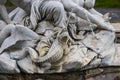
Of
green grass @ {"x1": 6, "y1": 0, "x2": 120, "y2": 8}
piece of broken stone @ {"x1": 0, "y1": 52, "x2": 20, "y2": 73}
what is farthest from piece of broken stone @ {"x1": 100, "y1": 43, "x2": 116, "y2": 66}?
green grass @ {"x1": 6, "y1": 0, "x2": 120, "y2": 8}

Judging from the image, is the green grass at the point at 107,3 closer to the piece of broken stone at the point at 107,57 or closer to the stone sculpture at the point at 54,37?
the stone sculpture at the point at 54,37

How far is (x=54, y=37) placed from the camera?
816 centimetres

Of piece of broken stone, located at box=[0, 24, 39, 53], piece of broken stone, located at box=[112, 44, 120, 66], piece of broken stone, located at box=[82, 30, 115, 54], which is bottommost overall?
piece of broken stone, located at box=[112, 44, 120, 66]

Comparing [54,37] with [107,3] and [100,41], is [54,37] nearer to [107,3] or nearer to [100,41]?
[100,41]

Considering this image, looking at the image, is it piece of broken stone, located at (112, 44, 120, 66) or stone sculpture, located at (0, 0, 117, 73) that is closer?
stone sculpture, located at (0, 0, 117, 73)

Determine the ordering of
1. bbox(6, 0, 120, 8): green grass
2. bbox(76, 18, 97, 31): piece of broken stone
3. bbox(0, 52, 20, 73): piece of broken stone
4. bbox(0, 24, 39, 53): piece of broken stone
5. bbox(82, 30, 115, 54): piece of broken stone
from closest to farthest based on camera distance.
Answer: bbox(0, 52, 20, 73): piece of broken stone → bbox(0, 24, 39, 53): piece of broken stone → bbox(82, 30, 115, 54): piece of broken stone → bbox(76, 18, 97, 31): piece of broken stone → bbox(6, 0, 120, 8): green grass

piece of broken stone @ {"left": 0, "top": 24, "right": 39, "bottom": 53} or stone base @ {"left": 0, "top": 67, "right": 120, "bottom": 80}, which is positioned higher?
piece of broken stone @ {"left": 0, "top": 24, "right": 39, "bottom": 53}

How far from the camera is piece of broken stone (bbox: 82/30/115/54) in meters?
8.26

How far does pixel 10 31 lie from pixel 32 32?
1.02ft

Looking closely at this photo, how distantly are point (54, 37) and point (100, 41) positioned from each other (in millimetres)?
671

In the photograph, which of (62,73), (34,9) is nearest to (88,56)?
(62,73)

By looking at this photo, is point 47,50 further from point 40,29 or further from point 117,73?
point 117,73

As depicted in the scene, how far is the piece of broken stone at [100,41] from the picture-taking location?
8.26 metres

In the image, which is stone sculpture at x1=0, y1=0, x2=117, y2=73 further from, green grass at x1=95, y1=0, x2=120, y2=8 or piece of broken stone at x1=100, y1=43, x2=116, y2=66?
green grass at x1=95, y1=0, x2=120, y2=8
